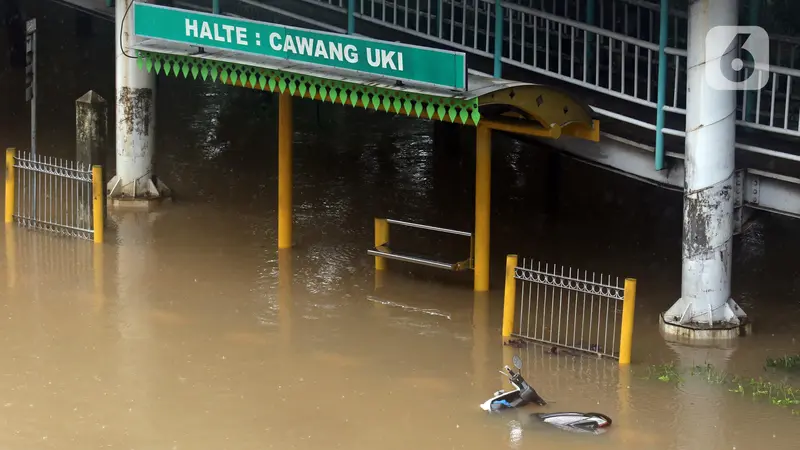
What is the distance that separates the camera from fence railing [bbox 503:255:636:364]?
45.9ft

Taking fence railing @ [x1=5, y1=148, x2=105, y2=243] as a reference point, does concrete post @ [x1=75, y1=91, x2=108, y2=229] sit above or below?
above

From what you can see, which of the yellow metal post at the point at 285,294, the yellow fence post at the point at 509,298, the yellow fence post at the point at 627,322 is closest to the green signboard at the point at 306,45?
the yellow fence post at the point at 509,298

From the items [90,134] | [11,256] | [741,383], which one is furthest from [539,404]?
[90,134]

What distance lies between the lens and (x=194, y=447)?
11867mm

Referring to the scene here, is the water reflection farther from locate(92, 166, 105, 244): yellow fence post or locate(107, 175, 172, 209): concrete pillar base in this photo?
locate(107, 175, 172, 209): concrete pillar base

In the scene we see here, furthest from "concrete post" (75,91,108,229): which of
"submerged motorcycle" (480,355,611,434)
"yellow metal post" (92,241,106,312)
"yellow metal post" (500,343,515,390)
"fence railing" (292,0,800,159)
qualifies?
"submerged motorcycle" (480,355,611,434)

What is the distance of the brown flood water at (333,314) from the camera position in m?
12.4

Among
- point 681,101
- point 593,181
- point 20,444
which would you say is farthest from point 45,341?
point 593,181

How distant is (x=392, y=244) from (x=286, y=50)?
3746 millimetres

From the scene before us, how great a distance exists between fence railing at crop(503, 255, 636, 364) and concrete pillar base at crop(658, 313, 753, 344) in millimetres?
562

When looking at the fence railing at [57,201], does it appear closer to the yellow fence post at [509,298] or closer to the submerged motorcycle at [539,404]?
the yellow fence post at [509,298]

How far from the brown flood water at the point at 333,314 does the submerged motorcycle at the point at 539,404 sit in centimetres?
11

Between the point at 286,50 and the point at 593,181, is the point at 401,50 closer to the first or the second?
the point at 286,50

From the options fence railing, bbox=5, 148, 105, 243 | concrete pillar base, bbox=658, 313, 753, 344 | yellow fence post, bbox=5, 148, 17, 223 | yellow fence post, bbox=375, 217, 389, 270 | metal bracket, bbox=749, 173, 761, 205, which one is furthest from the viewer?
yellow fence post, bbox=5, 148, 17, 223
